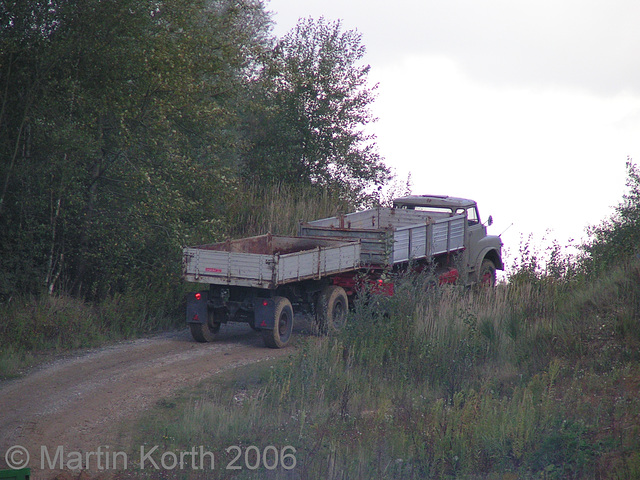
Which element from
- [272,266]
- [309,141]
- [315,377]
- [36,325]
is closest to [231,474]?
[315,377]

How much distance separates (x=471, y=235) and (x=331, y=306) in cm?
488

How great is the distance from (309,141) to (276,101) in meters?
1.89

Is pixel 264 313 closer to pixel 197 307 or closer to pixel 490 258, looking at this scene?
pixel 197 307

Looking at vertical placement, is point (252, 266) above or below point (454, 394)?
above

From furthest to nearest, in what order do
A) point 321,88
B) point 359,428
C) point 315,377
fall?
point 321,88 → point 315,377 → point 359,428

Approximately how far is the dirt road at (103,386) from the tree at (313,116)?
11960 mm

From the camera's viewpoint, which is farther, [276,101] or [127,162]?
[276,101]

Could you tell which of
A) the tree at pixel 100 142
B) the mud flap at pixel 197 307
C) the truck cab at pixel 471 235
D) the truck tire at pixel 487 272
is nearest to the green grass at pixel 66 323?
the tree at pixel 100 142

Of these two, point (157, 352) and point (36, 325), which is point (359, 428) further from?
point (36, 325)

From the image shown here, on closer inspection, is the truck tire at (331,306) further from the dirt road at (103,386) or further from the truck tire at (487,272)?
the truck tire at (487,272)

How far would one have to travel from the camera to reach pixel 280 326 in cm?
1202

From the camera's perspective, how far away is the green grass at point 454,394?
616 centimetres

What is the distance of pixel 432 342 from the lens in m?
9.57

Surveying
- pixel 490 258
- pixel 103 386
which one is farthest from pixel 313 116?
pixel 103 386
